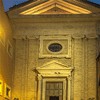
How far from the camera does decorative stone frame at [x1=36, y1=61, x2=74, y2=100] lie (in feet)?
92.7

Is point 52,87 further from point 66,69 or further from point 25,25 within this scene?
point 25,25

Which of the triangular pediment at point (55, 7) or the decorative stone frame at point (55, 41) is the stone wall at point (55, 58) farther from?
the triangular pediment at point (55, 7)

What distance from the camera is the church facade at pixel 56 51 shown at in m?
28.3

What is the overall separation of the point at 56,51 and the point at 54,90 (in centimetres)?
286

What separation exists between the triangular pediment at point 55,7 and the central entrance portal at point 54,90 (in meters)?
5.47

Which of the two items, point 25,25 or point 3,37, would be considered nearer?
point 3,37

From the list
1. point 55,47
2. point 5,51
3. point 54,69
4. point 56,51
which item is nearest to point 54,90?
point 54,69

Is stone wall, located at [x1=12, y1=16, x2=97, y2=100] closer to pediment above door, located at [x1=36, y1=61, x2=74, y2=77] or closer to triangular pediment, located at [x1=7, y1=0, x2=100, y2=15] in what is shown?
pediment above door, located at [x1=36, y1=61, x2=74, y2=77]

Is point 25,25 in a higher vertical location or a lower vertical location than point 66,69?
higher

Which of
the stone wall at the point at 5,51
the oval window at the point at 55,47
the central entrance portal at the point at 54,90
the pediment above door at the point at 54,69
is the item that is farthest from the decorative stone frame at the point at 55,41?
the stone wall at the point at 5,51

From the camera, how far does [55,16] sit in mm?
29000

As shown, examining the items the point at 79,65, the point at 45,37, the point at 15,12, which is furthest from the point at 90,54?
the point at 15,12

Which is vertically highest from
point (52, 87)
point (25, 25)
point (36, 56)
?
point (25, 25)

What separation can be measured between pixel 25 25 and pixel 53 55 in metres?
3.12
